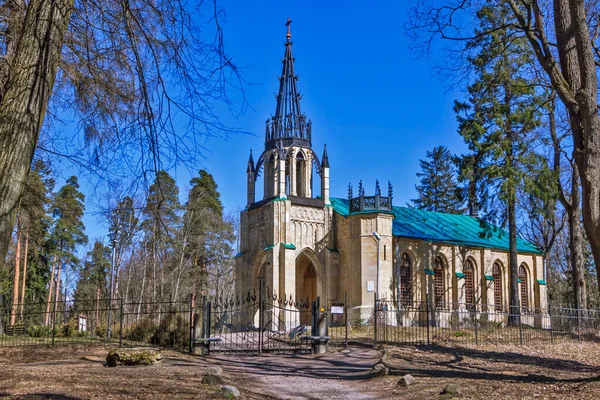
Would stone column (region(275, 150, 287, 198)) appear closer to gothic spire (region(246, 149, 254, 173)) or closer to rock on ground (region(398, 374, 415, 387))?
gothic spire (region(246, 149, 254, 173))

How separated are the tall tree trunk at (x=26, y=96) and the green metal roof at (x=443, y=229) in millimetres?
31469

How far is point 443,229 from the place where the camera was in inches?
1606

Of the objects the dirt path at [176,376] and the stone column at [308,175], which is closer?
the dirt path at [176,376]

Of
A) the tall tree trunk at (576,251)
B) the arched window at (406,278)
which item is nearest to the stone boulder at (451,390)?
the tall tree trunk at (576,251)

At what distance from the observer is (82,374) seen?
1078 cm

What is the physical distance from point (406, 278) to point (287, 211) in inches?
336

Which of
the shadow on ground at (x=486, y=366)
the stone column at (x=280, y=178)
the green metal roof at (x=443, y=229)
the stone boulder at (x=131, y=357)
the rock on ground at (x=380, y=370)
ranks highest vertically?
the stone column at (x=280, y=178)

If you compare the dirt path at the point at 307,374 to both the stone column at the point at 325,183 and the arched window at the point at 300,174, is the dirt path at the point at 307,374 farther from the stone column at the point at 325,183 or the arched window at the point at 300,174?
the arched window at the point at 300,174

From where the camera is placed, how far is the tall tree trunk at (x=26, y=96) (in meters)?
4.38

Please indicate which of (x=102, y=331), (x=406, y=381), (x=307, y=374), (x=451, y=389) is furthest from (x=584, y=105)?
(x=102, y=331)

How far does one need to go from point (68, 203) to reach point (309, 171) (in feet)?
82.7

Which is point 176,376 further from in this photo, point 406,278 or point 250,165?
point 250,165

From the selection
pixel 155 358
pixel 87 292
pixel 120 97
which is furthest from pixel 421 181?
pixel 120 97

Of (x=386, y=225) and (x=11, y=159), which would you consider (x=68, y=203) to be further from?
(x=11, y=159)
